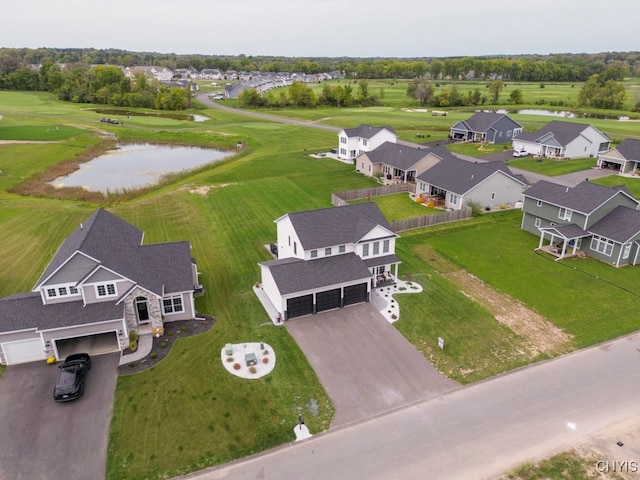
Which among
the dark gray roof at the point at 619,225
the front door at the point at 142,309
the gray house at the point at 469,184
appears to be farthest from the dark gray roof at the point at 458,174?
the front door at the point at 142,309

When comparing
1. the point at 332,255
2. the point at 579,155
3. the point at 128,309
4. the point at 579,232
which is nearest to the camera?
the point at 128,309

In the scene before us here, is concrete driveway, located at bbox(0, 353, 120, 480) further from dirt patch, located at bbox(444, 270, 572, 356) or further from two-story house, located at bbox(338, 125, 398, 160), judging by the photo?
two-story house, located at bbox(338, 125, 398, 160)

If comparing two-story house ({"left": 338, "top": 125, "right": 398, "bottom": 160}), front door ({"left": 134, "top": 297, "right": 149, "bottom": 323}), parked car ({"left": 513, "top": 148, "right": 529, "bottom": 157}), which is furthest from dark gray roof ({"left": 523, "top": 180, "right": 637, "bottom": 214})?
front door ({"left": 134, "top": 297, "right": 149, "bottom": 323})

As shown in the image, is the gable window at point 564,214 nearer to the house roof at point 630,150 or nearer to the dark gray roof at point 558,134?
the house roof at point 630,150

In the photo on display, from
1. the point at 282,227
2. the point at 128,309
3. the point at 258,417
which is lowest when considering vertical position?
the point at 258,417

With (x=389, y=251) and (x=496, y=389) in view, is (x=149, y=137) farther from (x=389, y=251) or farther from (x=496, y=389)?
(x=496, y=389)

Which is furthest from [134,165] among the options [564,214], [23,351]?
[564,214]

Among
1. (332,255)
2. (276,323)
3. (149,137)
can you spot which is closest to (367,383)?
(276,323)
